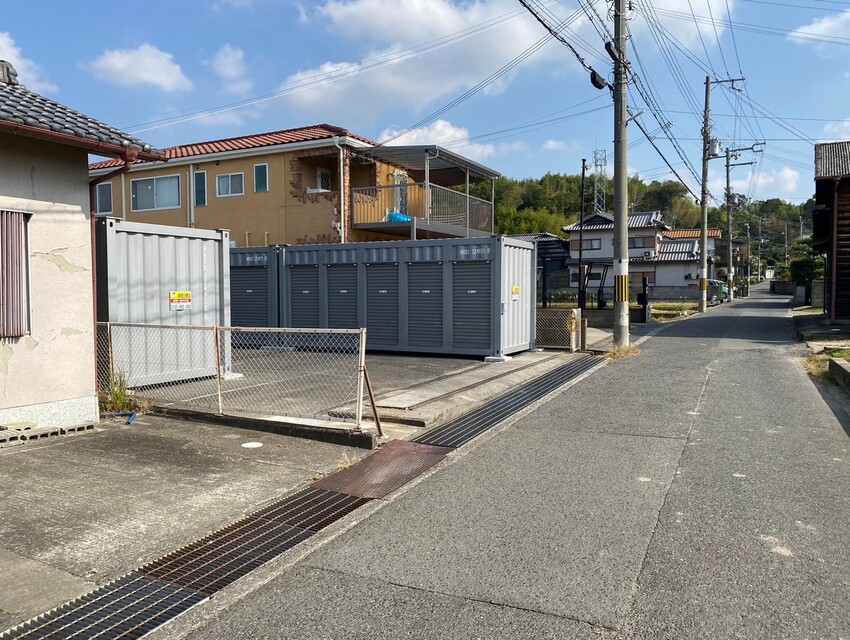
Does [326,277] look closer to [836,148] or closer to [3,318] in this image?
[3,318]

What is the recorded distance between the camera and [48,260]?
23.7ft

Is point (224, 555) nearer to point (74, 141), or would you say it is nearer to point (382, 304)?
point (74, 141)

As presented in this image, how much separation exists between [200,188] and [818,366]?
734 inches

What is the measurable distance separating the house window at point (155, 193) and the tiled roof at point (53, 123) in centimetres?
1429

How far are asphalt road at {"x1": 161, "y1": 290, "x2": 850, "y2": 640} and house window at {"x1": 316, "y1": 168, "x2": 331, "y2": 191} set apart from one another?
15063mm

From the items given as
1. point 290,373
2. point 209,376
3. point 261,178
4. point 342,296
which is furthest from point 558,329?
point 261,178

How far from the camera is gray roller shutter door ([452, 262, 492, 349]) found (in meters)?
13.6

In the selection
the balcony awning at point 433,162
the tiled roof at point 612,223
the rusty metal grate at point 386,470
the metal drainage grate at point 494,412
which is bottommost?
the rusty metal grate at point 386,470

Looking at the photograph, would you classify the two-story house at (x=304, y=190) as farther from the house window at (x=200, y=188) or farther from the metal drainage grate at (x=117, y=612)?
the metal drainage grate at (x=117, y=612)

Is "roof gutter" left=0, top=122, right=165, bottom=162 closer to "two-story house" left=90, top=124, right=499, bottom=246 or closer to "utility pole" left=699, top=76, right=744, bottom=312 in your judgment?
"two-story house" left=90, top=124, right=499, bottom=246

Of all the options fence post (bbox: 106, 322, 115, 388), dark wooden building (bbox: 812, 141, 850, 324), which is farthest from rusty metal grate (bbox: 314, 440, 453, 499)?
dark wooden building (bbox: 812, 141, 850, 324)

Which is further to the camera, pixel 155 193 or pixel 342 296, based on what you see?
pixel 155 193

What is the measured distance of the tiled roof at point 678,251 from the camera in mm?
58059

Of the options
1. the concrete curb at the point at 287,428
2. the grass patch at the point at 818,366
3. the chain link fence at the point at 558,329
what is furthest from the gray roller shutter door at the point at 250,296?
the grass patch at the point at 818,366
